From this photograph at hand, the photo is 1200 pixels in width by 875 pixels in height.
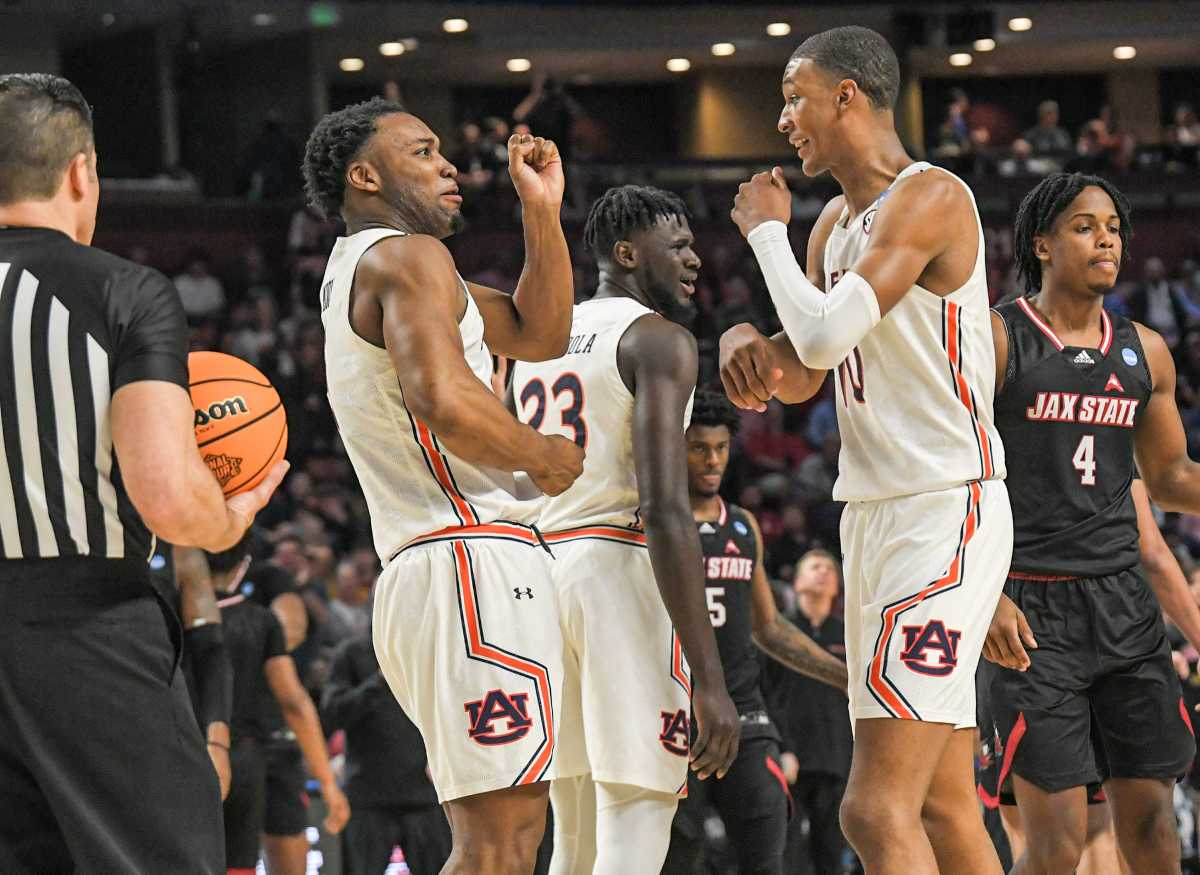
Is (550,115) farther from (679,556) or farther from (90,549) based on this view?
(90,549)

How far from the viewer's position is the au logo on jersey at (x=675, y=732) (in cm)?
473

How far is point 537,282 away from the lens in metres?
4.62

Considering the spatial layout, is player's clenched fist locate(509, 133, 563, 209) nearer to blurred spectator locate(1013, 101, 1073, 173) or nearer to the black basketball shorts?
the black basketball shorts

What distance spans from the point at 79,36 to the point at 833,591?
1715 cm

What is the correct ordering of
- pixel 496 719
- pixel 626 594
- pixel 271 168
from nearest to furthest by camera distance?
pixel 496 719, pixel 626 594, pixel 271 168

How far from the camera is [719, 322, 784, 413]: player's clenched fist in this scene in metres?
4.52

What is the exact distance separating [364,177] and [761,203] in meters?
1.06

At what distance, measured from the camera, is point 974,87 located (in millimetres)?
27281

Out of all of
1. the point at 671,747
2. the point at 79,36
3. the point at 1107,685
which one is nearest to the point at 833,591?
the point at 1107,685

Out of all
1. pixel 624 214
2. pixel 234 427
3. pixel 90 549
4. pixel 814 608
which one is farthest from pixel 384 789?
pixel 90 549

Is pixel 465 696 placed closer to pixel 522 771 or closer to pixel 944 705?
pixel 522 771

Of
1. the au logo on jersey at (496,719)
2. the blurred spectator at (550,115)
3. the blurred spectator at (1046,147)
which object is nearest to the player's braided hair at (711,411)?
the au logo on jersey at (496,719)

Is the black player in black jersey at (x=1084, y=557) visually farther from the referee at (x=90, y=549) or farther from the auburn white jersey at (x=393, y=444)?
the referee at (x=90, y=549)

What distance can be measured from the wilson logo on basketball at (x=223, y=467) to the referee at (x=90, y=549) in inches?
14.2
